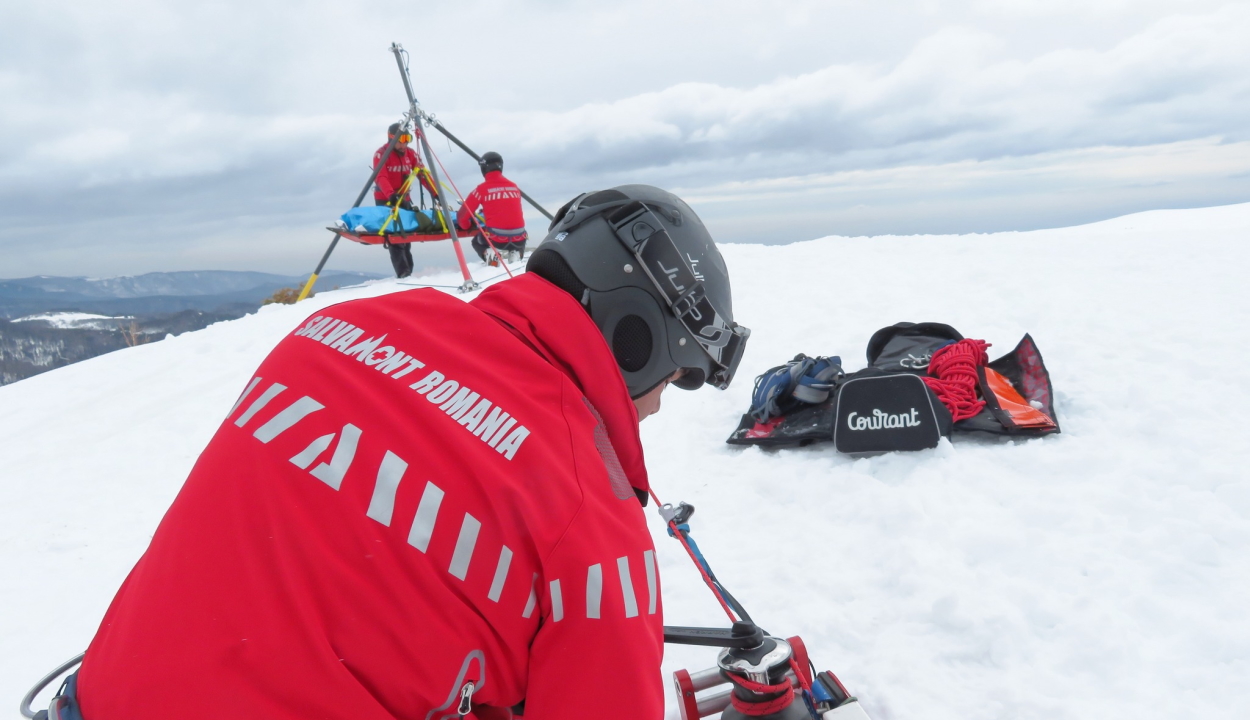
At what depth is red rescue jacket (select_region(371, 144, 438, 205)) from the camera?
1017cm

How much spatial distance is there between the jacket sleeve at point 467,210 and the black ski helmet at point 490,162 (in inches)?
12.2

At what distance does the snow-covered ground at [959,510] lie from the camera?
2.11 meters

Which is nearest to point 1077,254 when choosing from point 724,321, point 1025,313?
point 1025,313

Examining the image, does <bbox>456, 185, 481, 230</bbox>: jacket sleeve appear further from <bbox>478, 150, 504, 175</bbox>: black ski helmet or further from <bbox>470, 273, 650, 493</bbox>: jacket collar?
<bbox>470, 273, 650, 493</bbox>: jacket collar

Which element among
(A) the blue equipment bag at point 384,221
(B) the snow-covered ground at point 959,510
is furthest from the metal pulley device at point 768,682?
(A) the blue equipment bag at point 384,221

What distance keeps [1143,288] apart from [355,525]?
21.0 ft

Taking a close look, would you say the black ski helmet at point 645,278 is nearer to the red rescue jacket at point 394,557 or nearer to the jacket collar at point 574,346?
the jacket collar at point 574,346

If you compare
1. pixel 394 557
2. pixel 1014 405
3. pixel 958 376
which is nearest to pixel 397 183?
pixel 958 376

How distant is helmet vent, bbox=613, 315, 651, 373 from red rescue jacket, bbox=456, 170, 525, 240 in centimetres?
883

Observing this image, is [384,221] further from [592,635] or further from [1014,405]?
[592,635]

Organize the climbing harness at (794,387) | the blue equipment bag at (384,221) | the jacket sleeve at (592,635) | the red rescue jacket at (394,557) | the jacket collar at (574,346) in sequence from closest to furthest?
1. the red rescue jacket at (394,557)
2. the jacket sleeve at (592,635)
3. the jacket collar at (574,346)
4. the climbing harness at (794,387)
5. the blue equipment bag at (384,221)

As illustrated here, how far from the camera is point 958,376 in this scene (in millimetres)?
3791

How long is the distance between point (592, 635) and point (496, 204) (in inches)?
377

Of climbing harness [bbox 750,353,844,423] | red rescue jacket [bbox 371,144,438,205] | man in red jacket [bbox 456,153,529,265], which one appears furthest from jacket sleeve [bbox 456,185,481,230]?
climbing harness [bbox 750,353,844,423]
